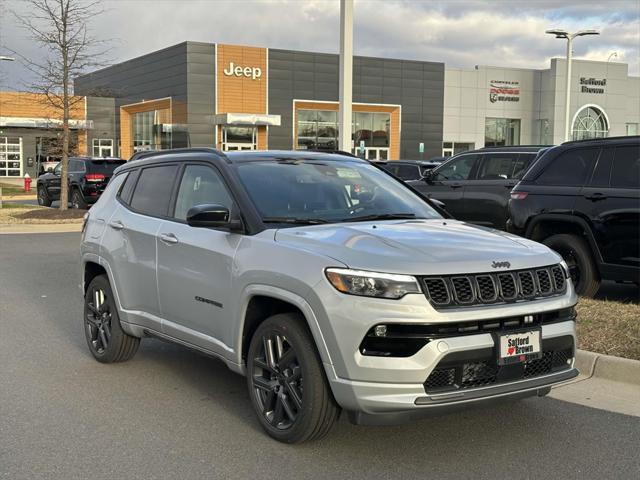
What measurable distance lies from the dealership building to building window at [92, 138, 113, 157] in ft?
0.40

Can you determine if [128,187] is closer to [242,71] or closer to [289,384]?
[289,384]

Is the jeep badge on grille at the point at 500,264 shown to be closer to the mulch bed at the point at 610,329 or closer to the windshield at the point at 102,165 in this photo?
the mulch bed at the point at 610,329

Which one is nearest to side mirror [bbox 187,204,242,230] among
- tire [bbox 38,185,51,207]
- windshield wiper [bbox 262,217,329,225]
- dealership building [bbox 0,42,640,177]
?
windshield wiper [bbox 262,217,329,225]

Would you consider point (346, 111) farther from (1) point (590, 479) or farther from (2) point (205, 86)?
(2) point (205, 86)

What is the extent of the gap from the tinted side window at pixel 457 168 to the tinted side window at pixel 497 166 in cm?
24

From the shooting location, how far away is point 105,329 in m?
6.42

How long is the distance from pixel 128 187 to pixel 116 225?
439mm

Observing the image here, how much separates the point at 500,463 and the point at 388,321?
1161mm

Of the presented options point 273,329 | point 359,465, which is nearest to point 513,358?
point 359,465

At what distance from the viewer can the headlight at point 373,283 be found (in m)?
3.86

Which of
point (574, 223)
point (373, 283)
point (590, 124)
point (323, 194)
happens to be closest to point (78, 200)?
point (574, 223)

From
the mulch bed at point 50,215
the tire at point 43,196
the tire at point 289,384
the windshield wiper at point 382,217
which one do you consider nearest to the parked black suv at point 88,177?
the mulch bed at point 50,215

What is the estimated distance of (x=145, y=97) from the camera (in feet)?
189

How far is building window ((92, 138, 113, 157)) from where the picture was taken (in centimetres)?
6178
